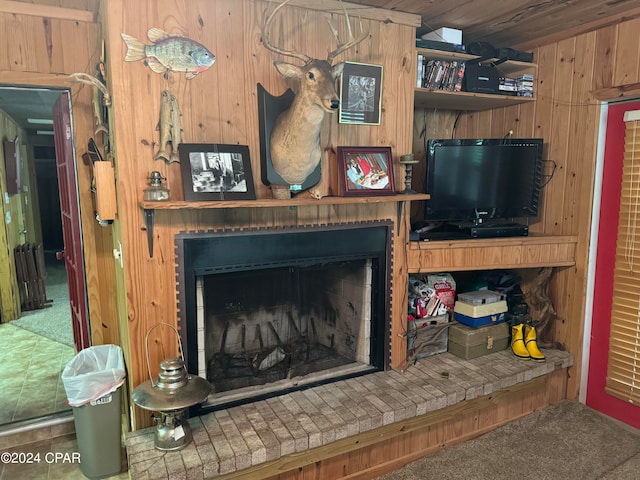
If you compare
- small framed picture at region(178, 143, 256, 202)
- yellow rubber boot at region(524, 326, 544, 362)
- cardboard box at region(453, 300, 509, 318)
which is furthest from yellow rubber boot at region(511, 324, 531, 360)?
small framed picture at region(178, 143, 256, 202)

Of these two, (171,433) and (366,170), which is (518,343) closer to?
(366,170)

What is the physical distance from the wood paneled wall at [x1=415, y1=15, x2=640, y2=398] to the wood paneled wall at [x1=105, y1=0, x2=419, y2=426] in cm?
144

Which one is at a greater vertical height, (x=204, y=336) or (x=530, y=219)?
(x=530, y=219)

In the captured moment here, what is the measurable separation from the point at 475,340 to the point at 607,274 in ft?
2.96

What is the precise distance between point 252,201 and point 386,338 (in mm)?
1180

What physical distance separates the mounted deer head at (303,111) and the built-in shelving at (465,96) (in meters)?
0.73

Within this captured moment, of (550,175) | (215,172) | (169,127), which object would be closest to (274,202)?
(215,172)

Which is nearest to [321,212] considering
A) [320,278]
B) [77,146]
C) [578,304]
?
[320,278]

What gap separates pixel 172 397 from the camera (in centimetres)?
185

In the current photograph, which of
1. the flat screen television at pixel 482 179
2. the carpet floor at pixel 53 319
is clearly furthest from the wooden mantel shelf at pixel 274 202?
the carpet floor at pixel 53 319

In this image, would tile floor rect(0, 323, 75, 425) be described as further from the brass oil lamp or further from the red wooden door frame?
the red wooden door frame

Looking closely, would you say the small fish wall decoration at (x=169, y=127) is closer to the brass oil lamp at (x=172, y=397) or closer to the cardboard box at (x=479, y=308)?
the brass oil lamp at (x=172, y=397)

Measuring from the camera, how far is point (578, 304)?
287cm

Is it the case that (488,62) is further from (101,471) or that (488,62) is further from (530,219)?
(101,471)
